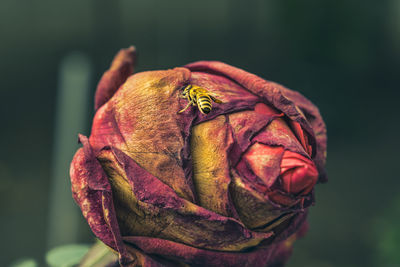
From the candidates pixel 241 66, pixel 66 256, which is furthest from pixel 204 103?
pixel 241 66

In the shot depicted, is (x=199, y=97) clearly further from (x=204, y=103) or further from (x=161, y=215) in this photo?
(x=161, y=215)

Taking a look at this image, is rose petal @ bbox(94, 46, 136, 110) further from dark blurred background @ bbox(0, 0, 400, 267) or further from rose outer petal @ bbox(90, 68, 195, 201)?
dark blurred background @ bbox(0, 0, 400, 267)

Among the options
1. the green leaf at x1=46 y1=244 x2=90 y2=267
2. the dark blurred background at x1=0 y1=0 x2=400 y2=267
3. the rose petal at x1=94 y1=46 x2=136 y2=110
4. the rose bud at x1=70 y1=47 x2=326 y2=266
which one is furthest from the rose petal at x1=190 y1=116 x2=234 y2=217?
the dark blurred background at x1=0 y1=0 x2=400 y2=267

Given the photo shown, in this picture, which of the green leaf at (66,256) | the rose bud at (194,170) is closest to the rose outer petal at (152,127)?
the rose bud at (194,170)

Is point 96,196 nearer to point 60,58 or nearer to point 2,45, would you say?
point 60,58

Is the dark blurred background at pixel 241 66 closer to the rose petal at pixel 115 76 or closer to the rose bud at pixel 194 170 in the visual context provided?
the rose petal at pixel 115 76

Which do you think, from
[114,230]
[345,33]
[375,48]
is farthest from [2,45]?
[114,230]

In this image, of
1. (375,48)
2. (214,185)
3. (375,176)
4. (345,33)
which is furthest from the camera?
(375,176)
